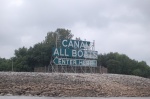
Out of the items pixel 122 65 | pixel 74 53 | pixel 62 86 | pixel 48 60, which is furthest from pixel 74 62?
pixel 122 65

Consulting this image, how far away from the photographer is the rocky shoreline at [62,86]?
2889 cm

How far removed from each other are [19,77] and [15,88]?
4.84 m

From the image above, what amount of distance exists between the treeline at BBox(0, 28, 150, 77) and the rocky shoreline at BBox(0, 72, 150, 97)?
76.7ft

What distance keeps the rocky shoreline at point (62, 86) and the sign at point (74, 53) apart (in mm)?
9138

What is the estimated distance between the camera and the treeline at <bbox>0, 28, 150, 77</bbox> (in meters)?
62.1

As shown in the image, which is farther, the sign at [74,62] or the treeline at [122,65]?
the treeline at [122,65]

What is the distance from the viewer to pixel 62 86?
33031 mm

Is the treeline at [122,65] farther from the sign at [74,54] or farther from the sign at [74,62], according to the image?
the sign at [74,54]

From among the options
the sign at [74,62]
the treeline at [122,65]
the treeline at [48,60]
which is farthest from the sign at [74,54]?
the treeline at [122,65]

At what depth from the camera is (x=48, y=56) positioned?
61812 mm

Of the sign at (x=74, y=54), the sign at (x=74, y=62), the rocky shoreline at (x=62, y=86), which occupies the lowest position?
the rocky shoreline at (x=62, y=86)

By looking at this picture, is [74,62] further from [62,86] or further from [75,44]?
[62,86]

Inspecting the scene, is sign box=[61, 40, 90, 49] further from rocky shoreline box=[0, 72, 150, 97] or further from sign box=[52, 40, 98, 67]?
rocky shoreline box=[0, 72, 150, 97]

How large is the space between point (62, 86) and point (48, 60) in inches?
1146
